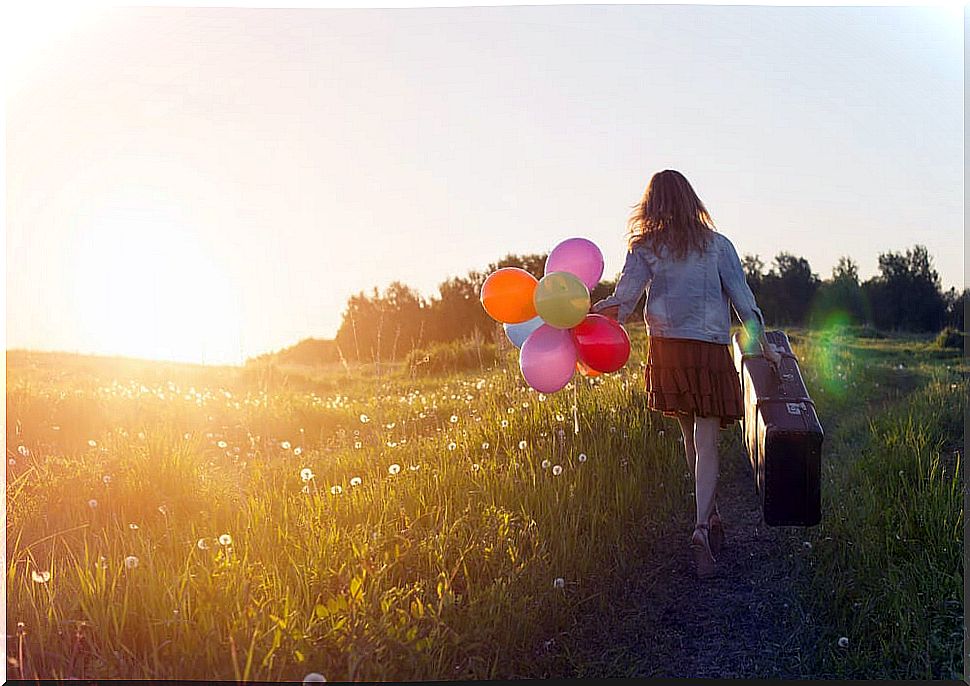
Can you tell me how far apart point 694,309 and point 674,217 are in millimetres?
333

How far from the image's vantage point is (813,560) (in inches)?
133

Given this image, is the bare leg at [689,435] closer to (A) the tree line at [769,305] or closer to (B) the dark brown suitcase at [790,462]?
(B) the dark brown suitcase at [790,462]

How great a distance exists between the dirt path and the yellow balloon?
3.03 feet

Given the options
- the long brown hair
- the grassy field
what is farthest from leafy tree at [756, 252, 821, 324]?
the long brown hair

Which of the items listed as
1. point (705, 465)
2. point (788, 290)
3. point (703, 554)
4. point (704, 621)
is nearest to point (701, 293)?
point (705, 465)

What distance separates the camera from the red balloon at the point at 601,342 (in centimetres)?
338

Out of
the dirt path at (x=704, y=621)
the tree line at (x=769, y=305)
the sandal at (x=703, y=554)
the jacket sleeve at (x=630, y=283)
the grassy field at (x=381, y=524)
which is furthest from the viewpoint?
the tree line at (x=769, y=305)

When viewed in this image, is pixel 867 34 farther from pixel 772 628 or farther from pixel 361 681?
pixel 361 681

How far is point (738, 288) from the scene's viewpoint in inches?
132

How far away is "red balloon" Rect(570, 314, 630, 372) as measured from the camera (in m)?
3.38

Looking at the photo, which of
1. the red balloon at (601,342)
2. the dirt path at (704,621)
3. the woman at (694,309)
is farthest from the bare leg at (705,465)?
the red balloon at (601,342)

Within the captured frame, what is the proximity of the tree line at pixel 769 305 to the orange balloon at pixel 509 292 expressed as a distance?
97 centimetres

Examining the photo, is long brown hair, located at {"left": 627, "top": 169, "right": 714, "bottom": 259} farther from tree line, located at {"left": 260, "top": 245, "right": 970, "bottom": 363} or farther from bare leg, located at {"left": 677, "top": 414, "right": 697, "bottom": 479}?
tree line, located at {"left": 260, "top": 245, "right": 970, "bottom": 363}

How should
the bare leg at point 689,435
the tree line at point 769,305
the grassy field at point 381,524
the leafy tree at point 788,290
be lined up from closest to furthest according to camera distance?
the grassy field at point 381,524, the bare leg at point 689,435, the tree line at point 769,305, the leafy tree at point 788,290
